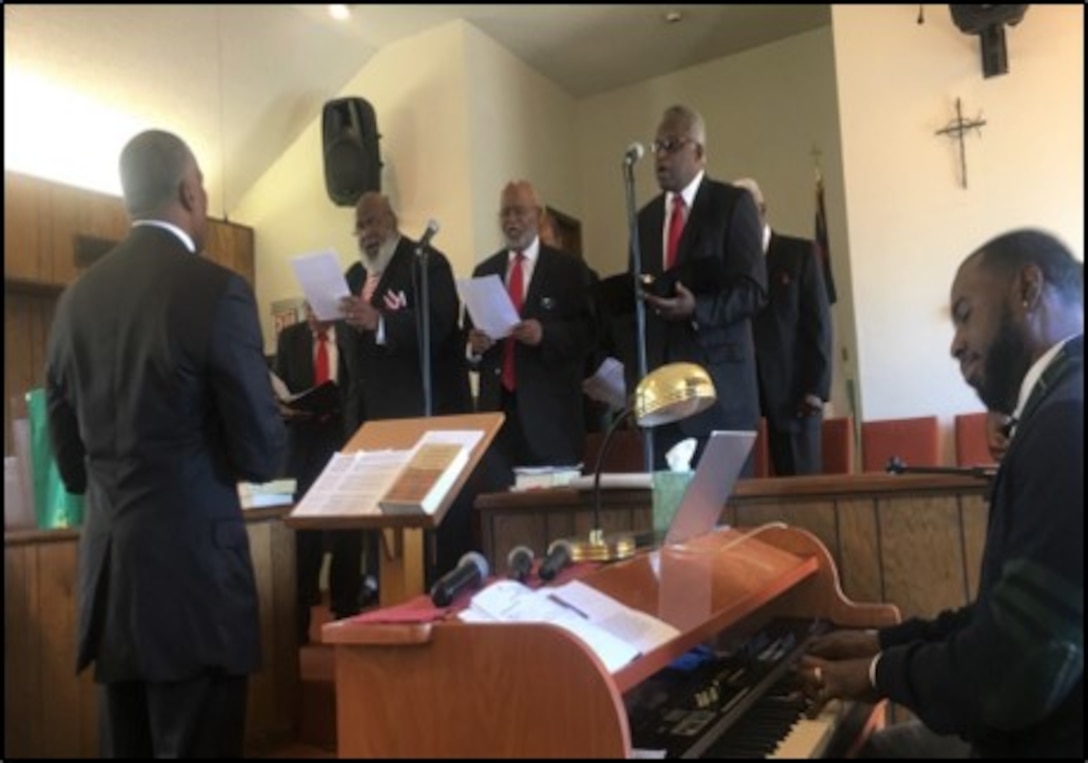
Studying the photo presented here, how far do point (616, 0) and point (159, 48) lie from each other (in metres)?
2.01

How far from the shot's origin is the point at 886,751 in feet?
5.15

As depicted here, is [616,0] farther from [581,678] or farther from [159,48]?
[581,678]

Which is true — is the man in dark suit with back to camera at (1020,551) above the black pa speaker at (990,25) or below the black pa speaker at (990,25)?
below

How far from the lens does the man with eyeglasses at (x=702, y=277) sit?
2.40 metres

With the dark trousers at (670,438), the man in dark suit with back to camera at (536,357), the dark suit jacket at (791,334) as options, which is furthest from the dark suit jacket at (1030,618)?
the dark suit jacket at (791,334)

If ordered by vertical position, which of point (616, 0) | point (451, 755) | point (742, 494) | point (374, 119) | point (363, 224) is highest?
point (616, 0)

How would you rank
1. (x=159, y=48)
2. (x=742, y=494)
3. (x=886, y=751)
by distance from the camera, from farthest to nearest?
(x=159, y=48) < (x=742, y=494) < (x=886, y=751)

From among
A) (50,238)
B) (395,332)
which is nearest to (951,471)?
(395,332)

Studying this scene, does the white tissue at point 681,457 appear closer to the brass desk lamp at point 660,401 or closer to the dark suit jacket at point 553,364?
the brass desk lamp at point 660,401

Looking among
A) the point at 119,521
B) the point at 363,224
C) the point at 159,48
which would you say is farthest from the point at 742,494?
the point at 159,48

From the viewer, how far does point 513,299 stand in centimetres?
298

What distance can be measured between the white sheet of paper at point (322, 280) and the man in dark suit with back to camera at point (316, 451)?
406 millimetres

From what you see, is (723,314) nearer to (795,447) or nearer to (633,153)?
(633,153)

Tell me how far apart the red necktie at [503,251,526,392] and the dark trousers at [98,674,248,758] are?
4.80ft
